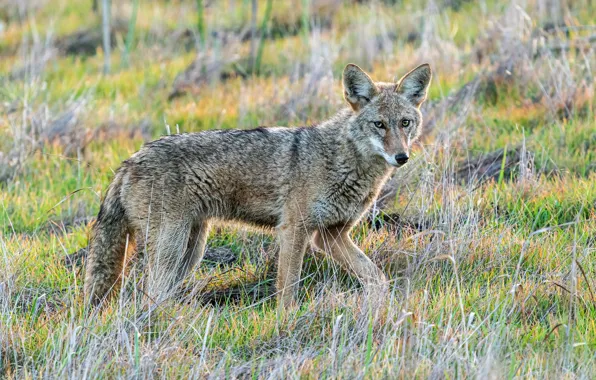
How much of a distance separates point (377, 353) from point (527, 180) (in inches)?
111

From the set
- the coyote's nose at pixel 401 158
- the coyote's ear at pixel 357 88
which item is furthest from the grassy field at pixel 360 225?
the coyote's ear at pixel 357 88

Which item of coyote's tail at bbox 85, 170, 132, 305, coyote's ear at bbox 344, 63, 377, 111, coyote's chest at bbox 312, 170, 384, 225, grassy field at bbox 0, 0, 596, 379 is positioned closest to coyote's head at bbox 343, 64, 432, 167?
coyote's ear at bbox 344, 63, 377, 111

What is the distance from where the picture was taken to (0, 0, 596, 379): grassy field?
4.30m

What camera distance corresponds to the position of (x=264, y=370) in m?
4.33

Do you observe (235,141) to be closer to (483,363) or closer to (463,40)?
(483,363)

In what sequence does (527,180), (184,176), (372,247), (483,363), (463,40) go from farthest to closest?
(463,40)
(527,180)
(372,247)
(184,176)
(483,363)

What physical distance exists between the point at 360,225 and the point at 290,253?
1.07 meters

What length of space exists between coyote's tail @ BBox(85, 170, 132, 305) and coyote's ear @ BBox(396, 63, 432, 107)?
6.65 feet

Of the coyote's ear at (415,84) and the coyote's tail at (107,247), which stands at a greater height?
the coyote's ear at (415,84)

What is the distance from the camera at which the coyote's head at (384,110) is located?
5625mm

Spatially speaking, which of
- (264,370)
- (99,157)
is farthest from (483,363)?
(99,157)

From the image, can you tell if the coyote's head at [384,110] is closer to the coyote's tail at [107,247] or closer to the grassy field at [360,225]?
the grassy field at [360,225]

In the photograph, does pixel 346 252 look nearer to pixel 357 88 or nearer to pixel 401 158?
pixel 401 158

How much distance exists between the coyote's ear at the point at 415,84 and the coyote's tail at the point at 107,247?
2.03 m
